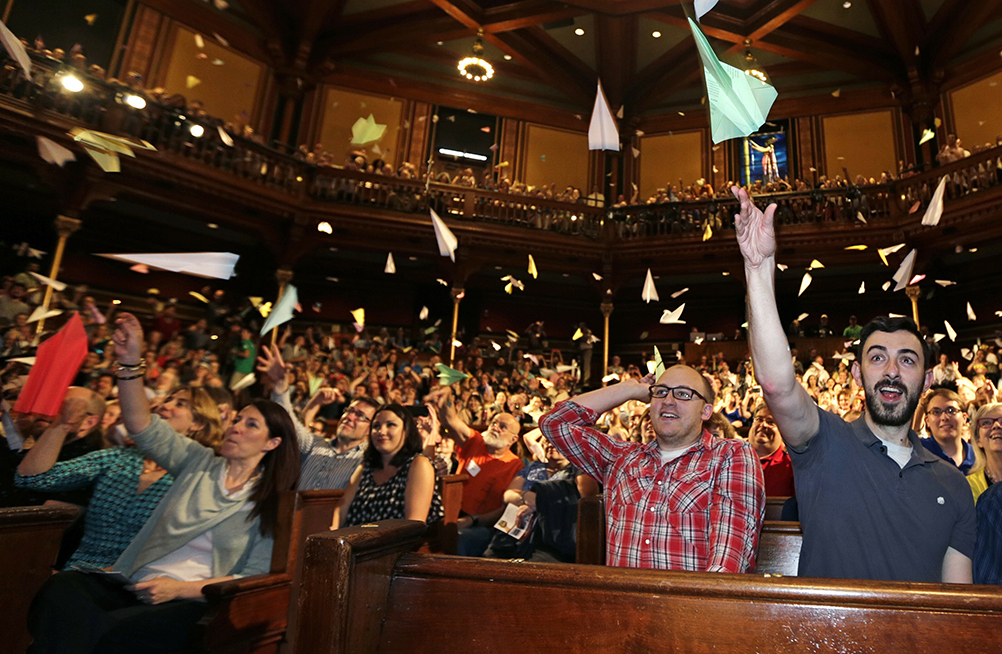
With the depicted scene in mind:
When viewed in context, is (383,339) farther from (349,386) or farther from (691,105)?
(691,105)

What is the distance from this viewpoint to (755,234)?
146 centimetres

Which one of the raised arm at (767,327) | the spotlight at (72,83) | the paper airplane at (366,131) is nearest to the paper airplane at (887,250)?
the paper airplane at (366,131)

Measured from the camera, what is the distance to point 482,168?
13648 mm

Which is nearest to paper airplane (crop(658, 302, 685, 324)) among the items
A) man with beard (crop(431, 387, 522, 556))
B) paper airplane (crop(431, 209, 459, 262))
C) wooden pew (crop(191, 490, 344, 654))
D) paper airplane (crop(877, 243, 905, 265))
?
paper airplane (crop(877, 243, 905, 265))

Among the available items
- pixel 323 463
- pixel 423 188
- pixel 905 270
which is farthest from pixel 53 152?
pixel 905 270

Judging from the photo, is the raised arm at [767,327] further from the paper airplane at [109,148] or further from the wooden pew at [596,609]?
the paper airplane at [109,148]

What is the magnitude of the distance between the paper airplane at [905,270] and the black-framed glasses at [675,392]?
10.0m

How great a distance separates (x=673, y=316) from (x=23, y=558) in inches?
491

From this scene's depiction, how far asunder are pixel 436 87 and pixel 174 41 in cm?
Result: 503

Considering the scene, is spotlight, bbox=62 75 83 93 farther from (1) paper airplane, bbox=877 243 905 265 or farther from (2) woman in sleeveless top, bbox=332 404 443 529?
(1) paper airplane, bbox=877 243 905 265

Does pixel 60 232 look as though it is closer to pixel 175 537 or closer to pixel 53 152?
pixel 53 152

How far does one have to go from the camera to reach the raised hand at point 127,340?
2.25m

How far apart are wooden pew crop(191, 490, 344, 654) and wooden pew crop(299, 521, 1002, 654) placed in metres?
1.01

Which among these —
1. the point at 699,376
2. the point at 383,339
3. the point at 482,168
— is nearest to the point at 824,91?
the point at 482,168
